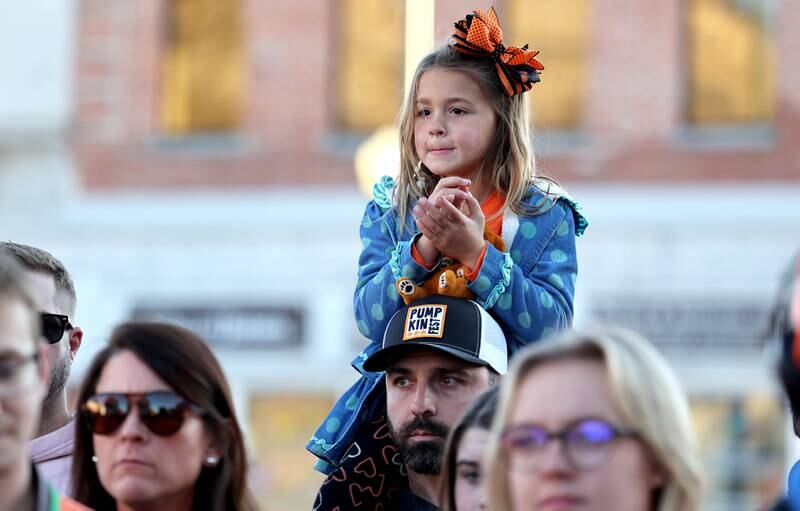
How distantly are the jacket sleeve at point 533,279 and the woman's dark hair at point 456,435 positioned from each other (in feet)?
1.45

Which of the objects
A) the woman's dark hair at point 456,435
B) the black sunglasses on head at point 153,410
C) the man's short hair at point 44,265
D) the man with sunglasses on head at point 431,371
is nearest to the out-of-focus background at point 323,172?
the man's short hair at point 44,265

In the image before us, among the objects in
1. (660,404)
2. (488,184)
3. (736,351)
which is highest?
(488,184)

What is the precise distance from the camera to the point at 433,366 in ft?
15.3

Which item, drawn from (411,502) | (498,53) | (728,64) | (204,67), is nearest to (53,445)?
(411,502)

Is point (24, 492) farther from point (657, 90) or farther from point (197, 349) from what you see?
point (657, 90)

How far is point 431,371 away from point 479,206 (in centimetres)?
42

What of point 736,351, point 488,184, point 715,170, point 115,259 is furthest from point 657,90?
point 488,184

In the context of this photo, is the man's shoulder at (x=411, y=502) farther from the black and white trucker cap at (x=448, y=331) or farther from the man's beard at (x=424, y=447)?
the black and white trucker cap at (x=448, y=331)

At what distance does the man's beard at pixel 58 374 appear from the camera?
5324mm

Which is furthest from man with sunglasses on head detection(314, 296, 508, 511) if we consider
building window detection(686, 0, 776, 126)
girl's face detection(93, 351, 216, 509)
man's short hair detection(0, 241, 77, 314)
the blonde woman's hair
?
building window detection(686, 0, 776, 126)

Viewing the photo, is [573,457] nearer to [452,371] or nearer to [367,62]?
[452,371]

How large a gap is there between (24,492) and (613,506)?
110 cm

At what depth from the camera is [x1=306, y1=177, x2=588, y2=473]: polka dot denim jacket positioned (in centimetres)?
464

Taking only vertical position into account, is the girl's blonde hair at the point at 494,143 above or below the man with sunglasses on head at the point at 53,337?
above
